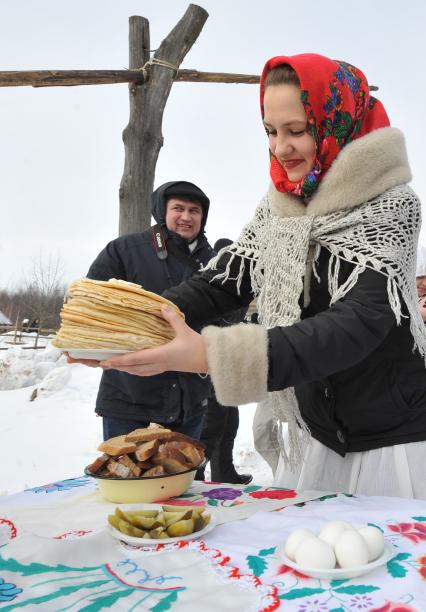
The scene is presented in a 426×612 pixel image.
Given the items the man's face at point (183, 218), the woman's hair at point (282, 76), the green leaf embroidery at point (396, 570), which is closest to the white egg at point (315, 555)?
the green leaf embroidery at point (396, 570)

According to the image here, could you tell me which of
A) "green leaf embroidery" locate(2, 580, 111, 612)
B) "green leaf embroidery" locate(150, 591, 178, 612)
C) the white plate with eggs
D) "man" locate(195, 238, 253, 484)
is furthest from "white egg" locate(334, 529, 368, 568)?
"man" locate(195, 238, 253, 484)

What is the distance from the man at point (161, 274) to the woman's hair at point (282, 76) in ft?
5.80

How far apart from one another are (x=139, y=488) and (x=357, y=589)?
26.7 inches

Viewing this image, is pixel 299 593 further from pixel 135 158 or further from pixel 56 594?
pixel 135 158

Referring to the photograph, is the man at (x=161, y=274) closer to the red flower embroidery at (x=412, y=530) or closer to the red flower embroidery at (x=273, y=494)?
the red flower embroidery at (x=273, y=494)

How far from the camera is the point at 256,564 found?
1.08 m

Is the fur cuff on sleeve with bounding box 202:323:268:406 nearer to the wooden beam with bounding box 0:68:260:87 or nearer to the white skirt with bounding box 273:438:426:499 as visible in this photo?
the white skirt with bounding box 273:438:426:499

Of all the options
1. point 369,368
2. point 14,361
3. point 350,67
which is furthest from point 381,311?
point 14,361

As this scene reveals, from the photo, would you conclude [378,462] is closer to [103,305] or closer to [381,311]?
[381,311]

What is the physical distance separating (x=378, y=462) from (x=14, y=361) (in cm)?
942

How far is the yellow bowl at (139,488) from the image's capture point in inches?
57.4

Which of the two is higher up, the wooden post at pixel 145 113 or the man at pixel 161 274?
the wooden post at pixel 145 113

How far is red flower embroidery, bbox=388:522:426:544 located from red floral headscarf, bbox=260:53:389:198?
35.5 inches

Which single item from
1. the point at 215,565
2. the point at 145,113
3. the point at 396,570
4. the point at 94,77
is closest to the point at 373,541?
the point at 396,570
